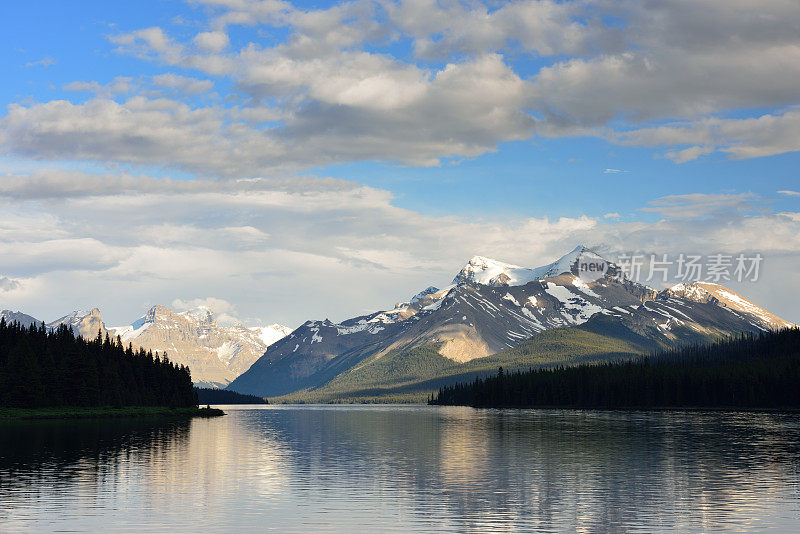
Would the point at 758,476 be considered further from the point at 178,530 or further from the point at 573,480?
the point at 178,530

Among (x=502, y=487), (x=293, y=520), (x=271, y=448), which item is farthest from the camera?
(x=271, y=448)

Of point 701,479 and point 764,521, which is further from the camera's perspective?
point 701,479

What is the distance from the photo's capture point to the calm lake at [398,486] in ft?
170

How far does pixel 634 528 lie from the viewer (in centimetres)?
4934

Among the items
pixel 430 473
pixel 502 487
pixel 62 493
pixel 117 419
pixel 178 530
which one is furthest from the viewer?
pixel 117 419

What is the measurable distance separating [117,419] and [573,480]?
144059 mm

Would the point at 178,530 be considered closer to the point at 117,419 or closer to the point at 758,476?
the point at 758,476

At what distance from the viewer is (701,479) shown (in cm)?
7394

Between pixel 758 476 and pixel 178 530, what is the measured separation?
5343 centimetres

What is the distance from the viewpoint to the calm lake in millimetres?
51875

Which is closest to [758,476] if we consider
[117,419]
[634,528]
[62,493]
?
[634,528]

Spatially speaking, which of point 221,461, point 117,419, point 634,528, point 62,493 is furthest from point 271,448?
point 117,419

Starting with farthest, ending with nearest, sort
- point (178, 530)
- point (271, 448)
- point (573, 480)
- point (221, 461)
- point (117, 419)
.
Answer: point (117, 419) → point (271, 448) → point (221, 461) → point (573, 480) → point (178, 530)

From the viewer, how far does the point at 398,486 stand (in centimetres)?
6988
